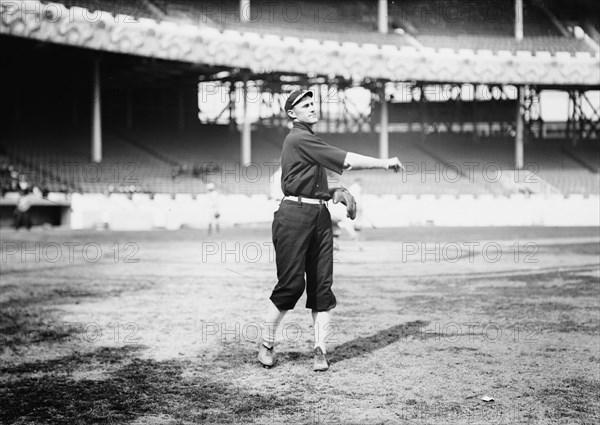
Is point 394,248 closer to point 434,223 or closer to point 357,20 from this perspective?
point 434,223

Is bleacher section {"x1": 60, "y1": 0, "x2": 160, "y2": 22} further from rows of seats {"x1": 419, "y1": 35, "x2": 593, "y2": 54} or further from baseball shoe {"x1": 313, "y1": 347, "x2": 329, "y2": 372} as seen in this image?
baseball shoe {"x1": 313, "y1": 347, "x2": 329, "y2": 372}

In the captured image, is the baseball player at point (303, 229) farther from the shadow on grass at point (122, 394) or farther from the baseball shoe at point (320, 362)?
the shadow on grass at point (122, 394)

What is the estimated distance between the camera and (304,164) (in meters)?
5.85

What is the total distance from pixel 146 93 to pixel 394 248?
2943cm

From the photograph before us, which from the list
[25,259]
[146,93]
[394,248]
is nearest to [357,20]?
[146,93]

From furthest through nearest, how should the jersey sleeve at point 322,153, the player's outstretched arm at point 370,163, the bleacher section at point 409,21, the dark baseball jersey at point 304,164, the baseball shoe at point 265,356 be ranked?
the bleacher section at point 409,21, the baseball shoe at point 265,356, the dark baseball jersey at point 304,164, the jersey sleeve at point 322,153, the player's outstretched arm at point 370,163

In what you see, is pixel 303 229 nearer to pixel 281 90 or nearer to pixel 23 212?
pixel 23 212

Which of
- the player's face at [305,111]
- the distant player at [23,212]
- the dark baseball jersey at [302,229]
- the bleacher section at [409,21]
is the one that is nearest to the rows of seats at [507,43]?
the bleacher section at [409,21]

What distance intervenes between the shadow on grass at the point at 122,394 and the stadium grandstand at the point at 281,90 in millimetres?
25007

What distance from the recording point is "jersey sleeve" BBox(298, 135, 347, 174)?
560cm

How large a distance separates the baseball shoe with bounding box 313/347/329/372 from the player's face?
180 cm

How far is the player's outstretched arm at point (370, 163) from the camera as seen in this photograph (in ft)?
17.5

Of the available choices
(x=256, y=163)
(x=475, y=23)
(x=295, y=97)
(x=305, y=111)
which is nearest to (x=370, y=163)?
(x=305, y=111)
